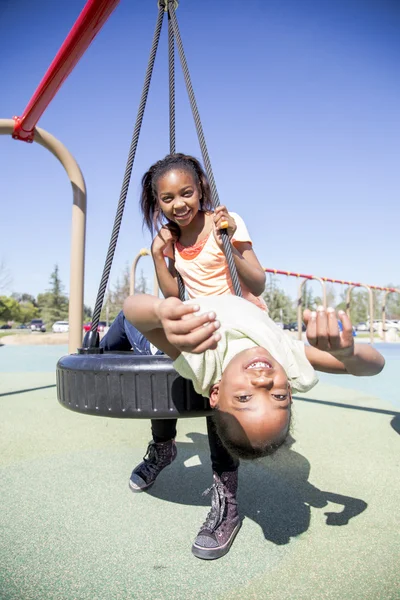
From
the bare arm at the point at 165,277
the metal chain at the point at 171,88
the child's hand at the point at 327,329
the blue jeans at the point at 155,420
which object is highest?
the metal chain at the point at 171,88

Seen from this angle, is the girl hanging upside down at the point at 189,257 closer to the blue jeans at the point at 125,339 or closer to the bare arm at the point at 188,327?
the blue jeans at the point at 125,339

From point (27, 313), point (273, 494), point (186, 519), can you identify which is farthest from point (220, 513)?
point (27, 313)

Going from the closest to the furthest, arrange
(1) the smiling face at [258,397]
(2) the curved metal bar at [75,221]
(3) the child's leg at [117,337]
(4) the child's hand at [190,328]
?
(4) the child's hand at [190,328] → (1) the smiling face at [258,397] → (3) the child's leg at [117,337] → (2) the curved metal bar at [75,221]

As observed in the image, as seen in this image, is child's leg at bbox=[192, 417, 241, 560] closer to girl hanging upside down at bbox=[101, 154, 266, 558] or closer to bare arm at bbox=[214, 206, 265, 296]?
girl hanging upside down at bbox=[101, 154, 266, 558]

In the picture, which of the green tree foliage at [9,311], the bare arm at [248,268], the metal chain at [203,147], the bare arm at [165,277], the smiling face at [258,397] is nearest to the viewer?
the smiling face at [258,397]

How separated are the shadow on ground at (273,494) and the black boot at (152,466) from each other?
6cm

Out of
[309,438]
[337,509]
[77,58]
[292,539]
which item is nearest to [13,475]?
[292,539]

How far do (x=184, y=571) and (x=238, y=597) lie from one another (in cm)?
20

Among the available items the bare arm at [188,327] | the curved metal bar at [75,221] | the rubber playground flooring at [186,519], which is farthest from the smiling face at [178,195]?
the curved metal bar at [75,221]

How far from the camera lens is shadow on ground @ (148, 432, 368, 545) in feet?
5.21

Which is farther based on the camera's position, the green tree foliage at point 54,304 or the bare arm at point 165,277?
the green tree foliage at point 54,304

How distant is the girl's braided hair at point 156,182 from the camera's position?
5.87 ft

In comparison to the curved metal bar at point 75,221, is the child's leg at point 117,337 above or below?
below

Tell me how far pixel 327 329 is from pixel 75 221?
8.75 ft
